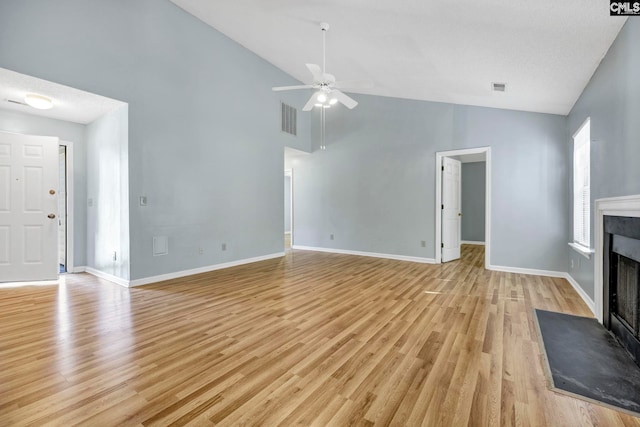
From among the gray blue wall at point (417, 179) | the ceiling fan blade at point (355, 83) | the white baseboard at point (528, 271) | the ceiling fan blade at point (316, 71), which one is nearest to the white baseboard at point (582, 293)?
the white baseboard at point (528, 271)

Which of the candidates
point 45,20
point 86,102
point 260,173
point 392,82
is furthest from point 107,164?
point 392,82

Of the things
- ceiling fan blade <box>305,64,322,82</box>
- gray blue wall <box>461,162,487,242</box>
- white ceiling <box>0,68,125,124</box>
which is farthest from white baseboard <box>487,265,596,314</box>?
white ceiling <box>0,68,125,124</box>

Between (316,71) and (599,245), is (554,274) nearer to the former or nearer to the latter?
(599,245)

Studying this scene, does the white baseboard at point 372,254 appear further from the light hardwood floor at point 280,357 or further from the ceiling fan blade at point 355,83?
the ceiling fan blade at point 355,83

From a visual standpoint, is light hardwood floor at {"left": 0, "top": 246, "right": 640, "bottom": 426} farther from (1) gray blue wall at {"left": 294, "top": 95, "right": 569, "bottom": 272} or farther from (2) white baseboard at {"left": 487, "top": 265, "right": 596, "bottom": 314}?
(1) gray blue wall at {"left": 294, "top": 95, "right": 569, "bottom": 272}

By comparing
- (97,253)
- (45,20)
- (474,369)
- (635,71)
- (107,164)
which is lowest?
(474,369)

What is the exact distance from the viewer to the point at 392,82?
5129mm

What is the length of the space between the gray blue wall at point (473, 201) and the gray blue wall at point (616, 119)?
5509 mm

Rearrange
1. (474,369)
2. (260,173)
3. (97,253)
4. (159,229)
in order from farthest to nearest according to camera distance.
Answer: (260,173) < (97,253) < (159,229) < (474,369)

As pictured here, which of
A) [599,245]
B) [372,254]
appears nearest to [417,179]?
[372,254]

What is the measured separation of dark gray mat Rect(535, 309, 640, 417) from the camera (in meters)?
1.75

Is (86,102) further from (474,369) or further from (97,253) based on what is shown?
(474,369)

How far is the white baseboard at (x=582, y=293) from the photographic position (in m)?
3.19

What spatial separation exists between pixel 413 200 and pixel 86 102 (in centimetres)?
573
